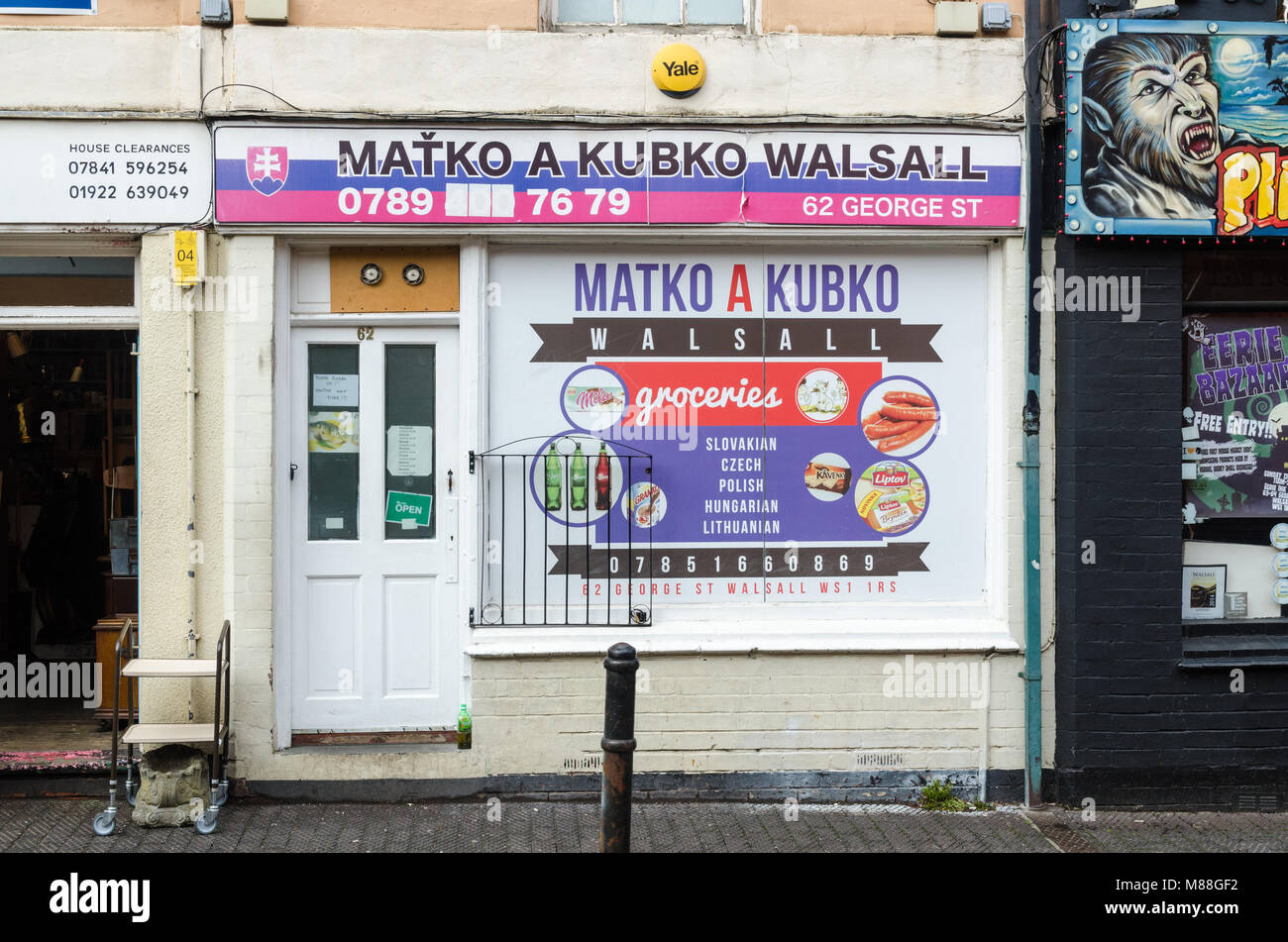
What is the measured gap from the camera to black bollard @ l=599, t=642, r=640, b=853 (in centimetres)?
436

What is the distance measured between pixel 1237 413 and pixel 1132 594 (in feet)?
4.20

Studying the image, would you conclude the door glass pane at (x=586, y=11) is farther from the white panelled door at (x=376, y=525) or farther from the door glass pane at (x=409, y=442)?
→ the door glass pane at (x=409, y=442)

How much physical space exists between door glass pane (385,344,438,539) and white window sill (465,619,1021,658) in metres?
0.74

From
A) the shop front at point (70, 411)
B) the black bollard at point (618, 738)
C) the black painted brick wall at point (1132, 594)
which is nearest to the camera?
the black bollard at point (618, 738)

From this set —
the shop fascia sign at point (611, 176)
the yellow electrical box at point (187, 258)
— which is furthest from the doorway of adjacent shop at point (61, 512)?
the shop fascia sign at point (611, 176)

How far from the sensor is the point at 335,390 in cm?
657

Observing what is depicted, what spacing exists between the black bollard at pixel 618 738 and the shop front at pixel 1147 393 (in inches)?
125

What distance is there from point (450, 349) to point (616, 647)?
278cm

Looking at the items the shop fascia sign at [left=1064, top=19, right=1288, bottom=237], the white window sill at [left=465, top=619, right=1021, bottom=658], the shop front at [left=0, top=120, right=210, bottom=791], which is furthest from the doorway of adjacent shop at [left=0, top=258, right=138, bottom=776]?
the shop fascia sign at [left=1064, top=19, right=1288, bottom=237]

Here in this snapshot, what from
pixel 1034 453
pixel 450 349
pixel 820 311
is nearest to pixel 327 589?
pixel 450 349

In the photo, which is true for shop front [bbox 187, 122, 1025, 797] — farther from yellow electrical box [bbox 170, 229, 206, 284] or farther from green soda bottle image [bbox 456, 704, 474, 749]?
yellow electrical box [bbox 170, 229, 206, 284]

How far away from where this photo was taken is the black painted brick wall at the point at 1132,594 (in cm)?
646

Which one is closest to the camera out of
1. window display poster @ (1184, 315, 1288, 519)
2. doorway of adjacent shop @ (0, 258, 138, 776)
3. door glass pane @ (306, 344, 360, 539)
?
door glass pane @ (306, 344, 360, 539)

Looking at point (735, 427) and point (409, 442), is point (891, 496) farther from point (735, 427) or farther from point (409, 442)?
point (409, 442)
